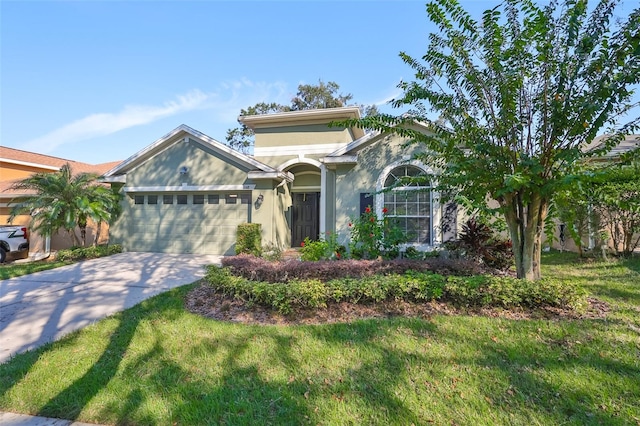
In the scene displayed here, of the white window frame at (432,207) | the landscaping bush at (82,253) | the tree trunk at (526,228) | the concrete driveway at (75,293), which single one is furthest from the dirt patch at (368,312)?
the landscaping bush at (82,253)

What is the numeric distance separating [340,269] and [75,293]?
551cm

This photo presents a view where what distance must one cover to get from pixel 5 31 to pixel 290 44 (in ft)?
22.0

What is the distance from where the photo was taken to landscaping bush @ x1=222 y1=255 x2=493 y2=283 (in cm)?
520

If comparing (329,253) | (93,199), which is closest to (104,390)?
(329,253)

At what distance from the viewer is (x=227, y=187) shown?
1134 centimetres

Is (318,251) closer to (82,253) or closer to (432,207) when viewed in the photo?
(432,207)

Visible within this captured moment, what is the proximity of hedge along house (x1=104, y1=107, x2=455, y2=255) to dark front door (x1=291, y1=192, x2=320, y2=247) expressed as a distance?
0.04 m

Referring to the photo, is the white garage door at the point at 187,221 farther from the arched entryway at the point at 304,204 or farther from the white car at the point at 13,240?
the white car at the point at 13,240

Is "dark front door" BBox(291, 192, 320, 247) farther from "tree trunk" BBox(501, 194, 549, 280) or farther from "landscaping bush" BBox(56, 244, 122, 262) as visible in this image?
"tree trunk" BBox(501, 194, 549, 280)

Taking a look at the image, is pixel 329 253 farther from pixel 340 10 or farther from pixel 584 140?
pixel 340 10

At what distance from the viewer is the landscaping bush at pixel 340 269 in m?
5.20

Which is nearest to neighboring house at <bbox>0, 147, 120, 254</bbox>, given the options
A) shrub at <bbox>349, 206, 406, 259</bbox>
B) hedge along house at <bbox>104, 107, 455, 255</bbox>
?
hedge along house at <bbox>104, 107, 455, 255</bbox>

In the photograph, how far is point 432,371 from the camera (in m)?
2.83

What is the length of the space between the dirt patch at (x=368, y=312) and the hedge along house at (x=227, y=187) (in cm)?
553
